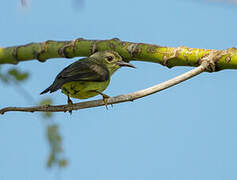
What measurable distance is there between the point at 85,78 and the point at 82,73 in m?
0.12

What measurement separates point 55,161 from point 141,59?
46.0 inches

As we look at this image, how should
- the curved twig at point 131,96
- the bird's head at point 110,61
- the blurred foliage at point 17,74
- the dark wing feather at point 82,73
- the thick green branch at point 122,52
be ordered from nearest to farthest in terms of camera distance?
the curved twig at point 131,96
the thick green branch at point 122,52
the blurred foliage at point 17,74
the dark wing feather at point 82,73
the bird's head at point 110,61

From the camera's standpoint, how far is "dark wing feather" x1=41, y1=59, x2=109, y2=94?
160 inches

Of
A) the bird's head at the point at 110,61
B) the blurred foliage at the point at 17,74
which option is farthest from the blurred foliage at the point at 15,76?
the bird's head at the point at 110,61

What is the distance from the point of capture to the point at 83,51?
11.5 ft

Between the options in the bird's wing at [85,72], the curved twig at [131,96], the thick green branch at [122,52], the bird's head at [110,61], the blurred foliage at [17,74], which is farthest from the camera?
the bird's head at [110,61]

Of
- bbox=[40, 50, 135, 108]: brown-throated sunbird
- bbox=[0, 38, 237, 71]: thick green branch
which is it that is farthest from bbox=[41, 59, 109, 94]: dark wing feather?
bbox=[0, 38, 237, 71]: thick green branch

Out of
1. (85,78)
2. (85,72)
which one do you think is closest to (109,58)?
(85,72)

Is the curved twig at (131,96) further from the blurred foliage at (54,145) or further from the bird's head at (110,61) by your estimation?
the bird's head at (110,61)

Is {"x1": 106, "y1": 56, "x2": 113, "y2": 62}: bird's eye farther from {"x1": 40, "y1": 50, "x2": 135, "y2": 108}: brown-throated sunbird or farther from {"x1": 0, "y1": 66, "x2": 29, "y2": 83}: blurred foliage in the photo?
{"x1": 0, "y1": 66, "x2": 29, "y2": 83}: blurred foliage

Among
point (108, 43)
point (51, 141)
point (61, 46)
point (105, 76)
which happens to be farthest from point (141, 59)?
point (105, 76)

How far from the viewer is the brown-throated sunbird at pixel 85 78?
13.7ft

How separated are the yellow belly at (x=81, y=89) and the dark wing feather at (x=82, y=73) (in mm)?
64

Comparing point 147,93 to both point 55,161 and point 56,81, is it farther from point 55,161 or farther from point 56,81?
point 56,81
